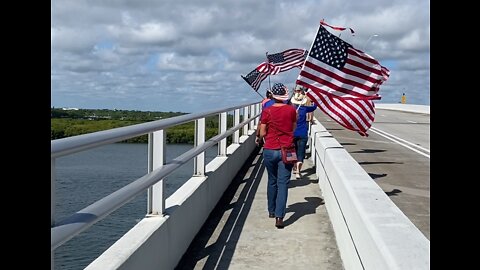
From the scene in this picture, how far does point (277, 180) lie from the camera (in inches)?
316

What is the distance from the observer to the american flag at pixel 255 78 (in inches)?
846

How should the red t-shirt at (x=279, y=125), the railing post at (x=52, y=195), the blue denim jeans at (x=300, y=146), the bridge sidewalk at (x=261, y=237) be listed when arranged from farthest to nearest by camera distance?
the blue denim jeans at (x=300, y=146)
the red t-shirt at (x=279, y=125)
the bridge sidewalk at (x=261, y=237)
the railing post at (x=52, y=195)

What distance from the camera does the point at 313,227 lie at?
761 centimetres

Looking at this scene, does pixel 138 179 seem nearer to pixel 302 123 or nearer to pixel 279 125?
pixel 279 125

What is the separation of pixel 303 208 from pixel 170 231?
11.9ft

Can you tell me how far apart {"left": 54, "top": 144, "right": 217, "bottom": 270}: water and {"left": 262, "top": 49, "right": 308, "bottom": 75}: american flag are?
13.6 metres

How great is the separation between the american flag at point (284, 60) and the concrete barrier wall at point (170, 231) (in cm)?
1298

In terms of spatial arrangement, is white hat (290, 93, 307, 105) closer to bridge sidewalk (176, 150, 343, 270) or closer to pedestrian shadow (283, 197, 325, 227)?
bridge sidewalk (176, 150, 343, 270)

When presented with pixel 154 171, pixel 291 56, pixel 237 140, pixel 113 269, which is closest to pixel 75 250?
pixel 154 171

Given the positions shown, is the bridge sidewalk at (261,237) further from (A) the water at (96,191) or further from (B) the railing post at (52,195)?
(B) the railing post at (52,195)

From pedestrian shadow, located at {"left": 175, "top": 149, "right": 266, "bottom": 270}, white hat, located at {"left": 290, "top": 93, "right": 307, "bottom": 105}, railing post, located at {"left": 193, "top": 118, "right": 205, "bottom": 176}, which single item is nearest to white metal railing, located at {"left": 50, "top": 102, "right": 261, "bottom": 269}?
railing post, located at {"left": 193, "top": 118, "right": 205, "bottom": 176}

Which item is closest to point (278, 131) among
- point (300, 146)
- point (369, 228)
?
point (369, 228)

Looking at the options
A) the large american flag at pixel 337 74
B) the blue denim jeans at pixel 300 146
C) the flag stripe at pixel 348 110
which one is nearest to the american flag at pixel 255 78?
the blue denim jeans at pixel 300 146
